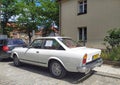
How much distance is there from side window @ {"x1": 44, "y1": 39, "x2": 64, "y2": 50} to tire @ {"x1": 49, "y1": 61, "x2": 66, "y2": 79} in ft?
1.99

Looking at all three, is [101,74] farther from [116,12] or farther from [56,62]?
[116,12]

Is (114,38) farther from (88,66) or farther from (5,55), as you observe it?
(5,55)

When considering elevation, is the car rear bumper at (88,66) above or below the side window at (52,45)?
below

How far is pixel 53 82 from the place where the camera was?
241 inches

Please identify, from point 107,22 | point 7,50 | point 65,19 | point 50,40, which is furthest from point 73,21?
point 50,40

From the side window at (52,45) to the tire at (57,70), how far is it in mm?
607

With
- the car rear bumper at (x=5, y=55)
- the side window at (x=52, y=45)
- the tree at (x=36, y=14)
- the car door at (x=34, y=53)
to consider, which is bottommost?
the car rear bumper at (x=5, y=55)

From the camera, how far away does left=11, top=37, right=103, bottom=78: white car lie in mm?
5922

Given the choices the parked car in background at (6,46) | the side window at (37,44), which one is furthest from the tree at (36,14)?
the side window at (37,44)

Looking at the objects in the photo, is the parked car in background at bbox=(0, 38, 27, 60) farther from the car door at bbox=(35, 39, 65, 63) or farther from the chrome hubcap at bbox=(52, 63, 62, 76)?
the chrome hubcap at bbox=(52, 63, 62, 76)

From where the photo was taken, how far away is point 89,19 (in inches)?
574

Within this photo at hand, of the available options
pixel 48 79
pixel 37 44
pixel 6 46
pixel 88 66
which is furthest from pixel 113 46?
pixel 6 46

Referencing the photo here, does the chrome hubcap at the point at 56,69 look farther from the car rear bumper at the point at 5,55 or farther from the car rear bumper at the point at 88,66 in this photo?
the car rear bumper at the point at 5,55

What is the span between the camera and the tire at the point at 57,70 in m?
6.43
